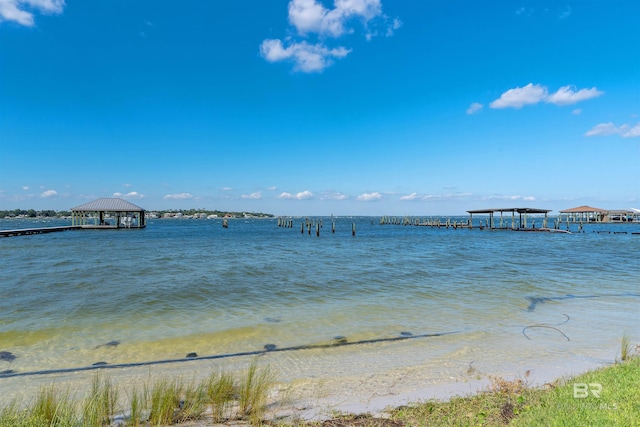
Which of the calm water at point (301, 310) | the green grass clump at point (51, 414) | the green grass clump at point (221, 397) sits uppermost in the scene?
the green grass clump at point (51, 414)

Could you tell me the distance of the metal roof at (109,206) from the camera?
2287 inches

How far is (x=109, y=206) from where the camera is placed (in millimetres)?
58938

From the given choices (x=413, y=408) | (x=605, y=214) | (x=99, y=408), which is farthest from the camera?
(x=605, y=214)

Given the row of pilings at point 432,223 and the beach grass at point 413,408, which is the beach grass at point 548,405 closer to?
the beach grass at point 413,408

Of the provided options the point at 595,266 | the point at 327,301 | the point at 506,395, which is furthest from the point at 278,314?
the point at 595,266

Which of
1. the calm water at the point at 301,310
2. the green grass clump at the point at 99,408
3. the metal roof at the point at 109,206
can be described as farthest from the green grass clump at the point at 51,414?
the metal roof at the point at 109,206

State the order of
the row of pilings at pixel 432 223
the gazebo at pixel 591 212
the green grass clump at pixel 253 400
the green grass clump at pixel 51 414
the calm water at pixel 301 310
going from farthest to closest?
1. the gazebo at pixel 591 212
2. the row of pilings at pixel 432 223
3. the calm water at pixel 301 310
4. the green grass clump at pixel 253 400
5. the green grass clump at pixel 51 414

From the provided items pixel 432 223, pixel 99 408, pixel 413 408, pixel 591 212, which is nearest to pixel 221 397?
pixel 99 408

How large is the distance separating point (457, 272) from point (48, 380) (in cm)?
1716

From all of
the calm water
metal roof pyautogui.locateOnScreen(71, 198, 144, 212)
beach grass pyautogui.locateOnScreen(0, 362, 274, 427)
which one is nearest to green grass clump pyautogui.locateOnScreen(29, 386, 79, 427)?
beach grass pyautogui.locateOnScreen(0, 362, 274, 427)

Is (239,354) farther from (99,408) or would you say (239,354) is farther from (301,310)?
(301,310)

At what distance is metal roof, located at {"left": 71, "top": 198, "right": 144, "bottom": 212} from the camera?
191 ft

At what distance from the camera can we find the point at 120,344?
803cm

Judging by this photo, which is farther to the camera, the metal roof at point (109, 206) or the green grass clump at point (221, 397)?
the metal roof at point (109, 206)
